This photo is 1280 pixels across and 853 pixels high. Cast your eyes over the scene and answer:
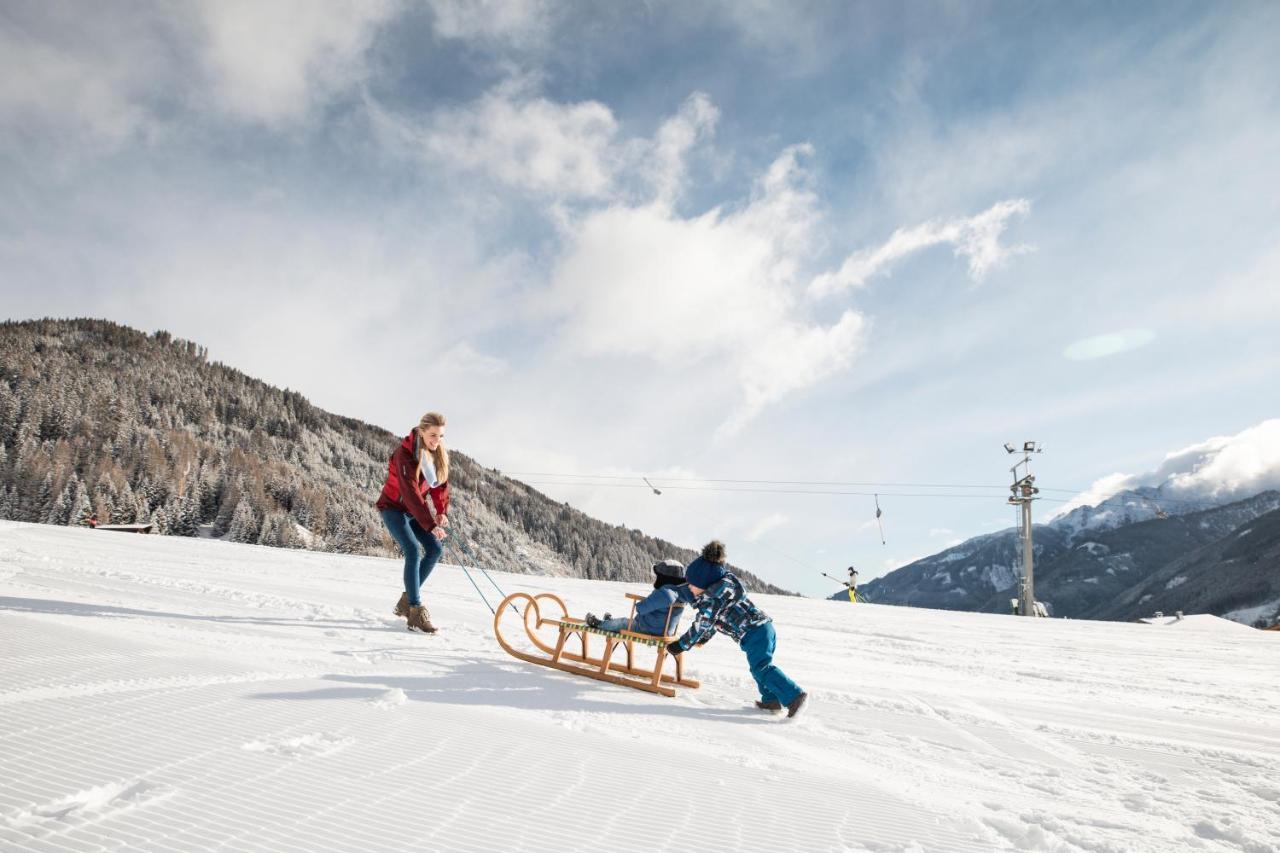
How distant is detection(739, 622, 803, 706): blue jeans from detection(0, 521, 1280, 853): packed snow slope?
248 millimetres

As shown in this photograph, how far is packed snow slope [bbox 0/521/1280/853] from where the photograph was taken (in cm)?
270

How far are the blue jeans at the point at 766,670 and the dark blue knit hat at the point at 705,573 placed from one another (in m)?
0.56

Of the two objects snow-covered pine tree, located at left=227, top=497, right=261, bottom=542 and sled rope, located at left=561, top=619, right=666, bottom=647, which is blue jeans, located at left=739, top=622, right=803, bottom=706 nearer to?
sled rope, located at left=561, top=619, right=666, bottom=647

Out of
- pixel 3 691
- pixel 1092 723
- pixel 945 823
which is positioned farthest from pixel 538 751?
pixel 1092 723

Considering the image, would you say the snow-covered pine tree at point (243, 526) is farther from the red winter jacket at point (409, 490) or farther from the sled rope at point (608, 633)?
the sled rope at point (608, 633)

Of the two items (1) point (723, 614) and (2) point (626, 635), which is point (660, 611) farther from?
(1) point (723, 614)

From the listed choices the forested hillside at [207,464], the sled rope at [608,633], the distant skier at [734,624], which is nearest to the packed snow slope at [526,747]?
the distant skier at [734,624]

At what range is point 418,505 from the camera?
7.00m

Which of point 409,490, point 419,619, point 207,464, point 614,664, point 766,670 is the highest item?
point 207,464

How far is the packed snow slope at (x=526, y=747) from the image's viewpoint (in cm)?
270

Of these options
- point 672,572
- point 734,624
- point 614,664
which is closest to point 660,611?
point 672,572

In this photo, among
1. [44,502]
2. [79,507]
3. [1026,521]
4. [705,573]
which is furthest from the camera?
[44,502]

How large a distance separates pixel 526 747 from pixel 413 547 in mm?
3617

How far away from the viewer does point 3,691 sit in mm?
3697
